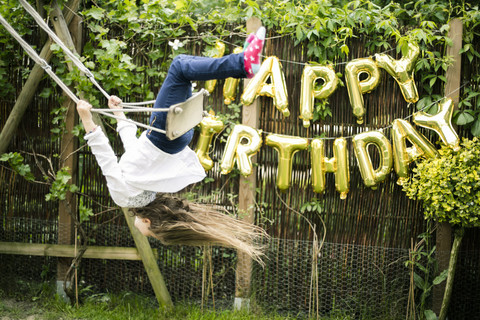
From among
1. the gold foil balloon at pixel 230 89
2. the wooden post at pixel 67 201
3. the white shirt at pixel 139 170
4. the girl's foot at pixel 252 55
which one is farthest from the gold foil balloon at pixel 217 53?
the girl's foot at pixel 252 55

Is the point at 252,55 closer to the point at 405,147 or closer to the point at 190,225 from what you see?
the point at 190,225

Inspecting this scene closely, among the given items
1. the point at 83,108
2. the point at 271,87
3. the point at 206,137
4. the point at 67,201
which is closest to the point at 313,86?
the point at 271,87

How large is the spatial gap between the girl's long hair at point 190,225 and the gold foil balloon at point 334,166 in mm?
985

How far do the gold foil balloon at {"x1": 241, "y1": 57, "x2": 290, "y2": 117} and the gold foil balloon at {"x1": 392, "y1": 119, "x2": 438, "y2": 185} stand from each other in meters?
0.83

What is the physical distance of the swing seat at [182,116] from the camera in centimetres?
202

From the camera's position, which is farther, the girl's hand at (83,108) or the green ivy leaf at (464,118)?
the green ivy leaf at (464,118)

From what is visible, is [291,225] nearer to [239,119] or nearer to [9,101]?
[239,119]

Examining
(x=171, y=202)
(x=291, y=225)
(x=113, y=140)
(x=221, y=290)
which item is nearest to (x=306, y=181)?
(x=291, y=225)

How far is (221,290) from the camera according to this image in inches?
150

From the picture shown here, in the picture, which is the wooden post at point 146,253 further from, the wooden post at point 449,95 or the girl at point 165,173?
the wooden post at point 449,95

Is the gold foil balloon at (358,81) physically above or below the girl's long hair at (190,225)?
above

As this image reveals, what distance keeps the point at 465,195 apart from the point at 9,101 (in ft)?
12.1

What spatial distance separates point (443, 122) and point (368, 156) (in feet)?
1.90

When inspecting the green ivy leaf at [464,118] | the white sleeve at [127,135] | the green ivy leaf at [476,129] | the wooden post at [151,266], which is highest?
the green ivy leaf at [464,118]
